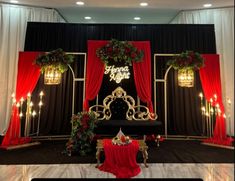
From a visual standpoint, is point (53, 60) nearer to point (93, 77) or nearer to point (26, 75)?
point (26, 75)

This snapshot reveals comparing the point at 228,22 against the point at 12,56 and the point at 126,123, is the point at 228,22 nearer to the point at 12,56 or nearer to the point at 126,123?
the point at 126,123

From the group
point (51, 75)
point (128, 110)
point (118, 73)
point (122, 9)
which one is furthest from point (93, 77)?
point (122, 9)

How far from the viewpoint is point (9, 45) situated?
214 inches

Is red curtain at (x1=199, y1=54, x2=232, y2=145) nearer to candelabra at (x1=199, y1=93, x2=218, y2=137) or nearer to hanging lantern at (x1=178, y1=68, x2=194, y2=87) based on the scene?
candelabra at (x1=199, y1=93, x2=218, y2=137)

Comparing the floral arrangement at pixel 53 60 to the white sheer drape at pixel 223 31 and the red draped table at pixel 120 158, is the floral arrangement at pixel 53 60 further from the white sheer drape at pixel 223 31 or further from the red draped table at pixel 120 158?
the white sheer drape at pixel 223 31

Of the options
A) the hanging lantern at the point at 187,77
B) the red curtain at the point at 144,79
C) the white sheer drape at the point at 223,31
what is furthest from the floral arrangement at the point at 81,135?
the white sheer drape at the point at 223,31

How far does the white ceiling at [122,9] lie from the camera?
4.88 meters

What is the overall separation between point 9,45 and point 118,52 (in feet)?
10.3

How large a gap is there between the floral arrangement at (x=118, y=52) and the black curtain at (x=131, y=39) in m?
0.93

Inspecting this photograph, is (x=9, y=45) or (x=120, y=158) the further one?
(x=9, y=45)

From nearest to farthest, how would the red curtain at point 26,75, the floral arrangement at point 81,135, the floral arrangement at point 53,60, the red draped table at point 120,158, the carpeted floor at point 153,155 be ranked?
1. the red draped table at point 120,158
2. the carpeted floor at point 153,155
3. the floral arrangement at point 81,135
4. the floral arrangement at point 53,60
5. the red curtain at point 26,75

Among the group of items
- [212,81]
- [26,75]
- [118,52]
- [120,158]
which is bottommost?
[120,158]

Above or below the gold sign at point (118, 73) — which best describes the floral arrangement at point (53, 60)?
above

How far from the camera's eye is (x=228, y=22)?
191 inches
